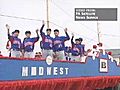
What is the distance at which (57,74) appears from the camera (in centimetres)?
1179

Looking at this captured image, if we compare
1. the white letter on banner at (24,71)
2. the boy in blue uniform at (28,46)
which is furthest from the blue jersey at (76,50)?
the white letter on banner at (24,71)

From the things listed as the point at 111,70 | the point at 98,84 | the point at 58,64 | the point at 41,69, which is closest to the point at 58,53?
the point at 58,64

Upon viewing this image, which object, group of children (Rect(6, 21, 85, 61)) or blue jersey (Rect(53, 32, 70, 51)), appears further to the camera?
blue jersey (Rect(53, 32, 70, 51))

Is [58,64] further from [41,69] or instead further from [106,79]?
[106,79]

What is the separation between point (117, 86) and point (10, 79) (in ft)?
23.5

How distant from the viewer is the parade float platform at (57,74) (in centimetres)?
995

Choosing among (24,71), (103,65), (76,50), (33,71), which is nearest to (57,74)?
(33,71)

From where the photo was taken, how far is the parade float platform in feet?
32.7

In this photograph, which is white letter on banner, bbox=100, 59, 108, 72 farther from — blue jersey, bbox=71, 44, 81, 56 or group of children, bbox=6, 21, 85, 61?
group of children, bbox=6, 21, 85, 61

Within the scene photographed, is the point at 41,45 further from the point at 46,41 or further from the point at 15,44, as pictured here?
the point at 15,44

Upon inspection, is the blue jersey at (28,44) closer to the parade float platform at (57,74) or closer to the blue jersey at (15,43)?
the blue jersey at (15,43)

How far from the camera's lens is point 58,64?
11.8 meters

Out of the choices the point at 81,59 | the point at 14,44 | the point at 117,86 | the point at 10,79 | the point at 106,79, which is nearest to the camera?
the point at 10,79

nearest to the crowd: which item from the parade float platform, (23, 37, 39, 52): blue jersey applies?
(23, 37, 39, 52): blue jersey
